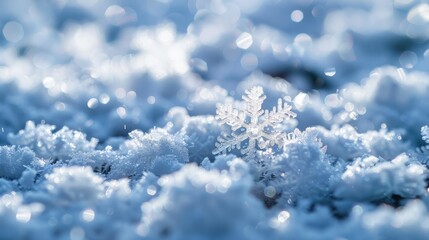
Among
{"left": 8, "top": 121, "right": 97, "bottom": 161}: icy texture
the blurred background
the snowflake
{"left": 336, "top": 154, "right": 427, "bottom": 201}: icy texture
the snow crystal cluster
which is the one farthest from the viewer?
the blurred background

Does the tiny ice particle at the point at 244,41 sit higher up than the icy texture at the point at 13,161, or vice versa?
the tiny ice particle at the point at 244,41

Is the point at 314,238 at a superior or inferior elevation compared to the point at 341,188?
inferior

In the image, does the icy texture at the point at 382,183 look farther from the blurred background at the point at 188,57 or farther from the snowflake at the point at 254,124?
the blurred background at the point at 188,57

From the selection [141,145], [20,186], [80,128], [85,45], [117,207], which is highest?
[85,45]

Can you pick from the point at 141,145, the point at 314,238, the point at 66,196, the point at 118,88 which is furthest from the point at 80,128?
the point at 314,238

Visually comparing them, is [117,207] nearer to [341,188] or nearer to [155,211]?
[155,211]

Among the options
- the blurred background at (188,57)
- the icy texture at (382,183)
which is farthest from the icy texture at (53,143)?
the icy texture at (382,183)

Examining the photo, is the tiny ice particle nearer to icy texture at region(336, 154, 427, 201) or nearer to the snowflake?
the snowflake

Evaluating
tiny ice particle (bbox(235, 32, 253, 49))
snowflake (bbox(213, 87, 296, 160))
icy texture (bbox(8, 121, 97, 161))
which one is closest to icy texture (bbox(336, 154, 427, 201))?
snowflake (bbox(213, 87, 296, 160))

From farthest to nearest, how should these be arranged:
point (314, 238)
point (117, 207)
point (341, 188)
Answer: point (341, 188)
point (117, 207)
point (314, 238)
